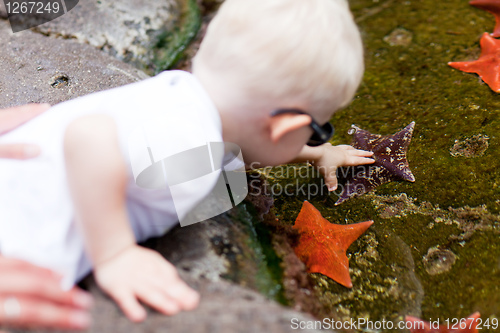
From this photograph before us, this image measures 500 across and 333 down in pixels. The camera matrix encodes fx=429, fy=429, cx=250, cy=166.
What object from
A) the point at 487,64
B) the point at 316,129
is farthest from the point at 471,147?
the point at 316,129

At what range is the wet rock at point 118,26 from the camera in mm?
3133

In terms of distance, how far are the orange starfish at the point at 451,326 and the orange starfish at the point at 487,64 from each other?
1.46m

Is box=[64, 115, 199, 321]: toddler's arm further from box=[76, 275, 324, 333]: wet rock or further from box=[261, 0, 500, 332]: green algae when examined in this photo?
box=[261, 0, 500, 332]: green algae

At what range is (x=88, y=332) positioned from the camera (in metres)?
1.27

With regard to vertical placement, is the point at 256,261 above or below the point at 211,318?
below

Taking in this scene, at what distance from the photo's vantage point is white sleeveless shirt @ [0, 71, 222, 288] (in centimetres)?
144

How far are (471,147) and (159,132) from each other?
170cm

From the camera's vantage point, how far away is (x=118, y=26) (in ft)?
10.9

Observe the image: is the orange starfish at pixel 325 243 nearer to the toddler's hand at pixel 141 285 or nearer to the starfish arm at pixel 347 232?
the starfish arm at pixel 347 232

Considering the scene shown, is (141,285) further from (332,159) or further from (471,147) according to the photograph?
(471,147)

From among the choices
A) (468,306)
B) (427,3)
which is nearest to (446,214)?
(468,306)

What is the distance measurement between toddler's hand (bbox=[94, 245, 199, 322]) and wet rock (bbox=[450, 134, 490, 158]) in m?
1.66

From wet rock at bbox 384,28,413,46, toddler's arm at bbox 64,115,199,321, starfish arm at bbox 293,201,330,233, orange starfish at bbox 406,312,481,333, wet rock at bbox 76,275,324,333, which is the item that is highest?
toddler's arm at bbox 64,115,199,321

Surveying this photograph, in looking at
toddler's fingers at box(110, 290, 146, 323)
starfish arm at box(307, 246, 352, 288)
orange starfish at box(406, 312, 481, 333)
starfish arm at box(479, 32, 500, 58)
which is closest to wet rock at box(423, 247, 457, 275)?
orange starfish at box(406, 312, 481, 333)
